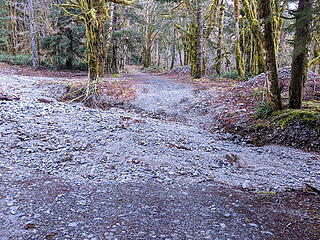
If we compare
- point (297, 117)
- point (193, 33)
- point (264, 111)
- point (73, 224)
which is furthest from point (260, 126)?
point (193, 33)

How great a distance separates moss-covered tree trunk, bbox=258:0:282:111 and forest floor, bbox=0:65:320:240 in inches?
60.8

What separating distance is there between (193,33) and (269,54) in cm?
1396

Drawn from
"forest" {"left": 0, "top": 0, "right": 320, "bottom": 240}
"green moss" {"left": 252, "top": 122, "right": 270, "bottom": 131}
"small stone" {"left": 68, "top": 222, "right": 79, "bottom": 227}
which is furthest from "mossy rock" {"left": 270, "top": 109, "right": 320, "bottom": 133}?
"small stone" {"left": 68, "top": 222, "right": 79, "bottom": 227}

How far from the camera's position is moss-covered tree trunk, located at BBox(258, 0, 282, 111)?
559 cm

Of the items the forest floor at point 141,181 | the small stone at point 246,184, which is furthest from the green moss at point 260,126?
the small stone at point 246,184

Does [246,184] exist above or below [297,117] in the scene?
below

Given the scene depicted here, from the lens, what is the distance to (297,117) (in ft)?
18.2

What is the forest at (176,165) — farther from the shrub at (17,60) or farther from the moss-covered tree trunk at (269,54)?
the shrub at (17,60)

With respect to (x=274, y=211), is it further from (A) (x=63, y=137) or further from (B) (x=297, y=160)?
(A) (x=63, y=137)

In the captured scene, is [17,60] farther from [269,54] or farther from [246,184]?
[246,184]

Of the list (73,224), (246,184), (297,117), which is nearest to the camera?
(73,224)

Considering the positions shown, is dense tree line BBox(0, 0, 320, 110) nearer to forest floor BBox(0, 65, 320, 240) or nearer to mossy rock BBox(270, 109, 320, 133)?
mossy rock BBox(270, 109, 320, 133)

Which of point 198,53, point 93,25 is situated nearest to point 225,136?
point 93,25

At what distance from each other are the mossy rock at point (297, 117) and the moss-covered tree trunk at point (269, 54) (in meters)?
0.39
